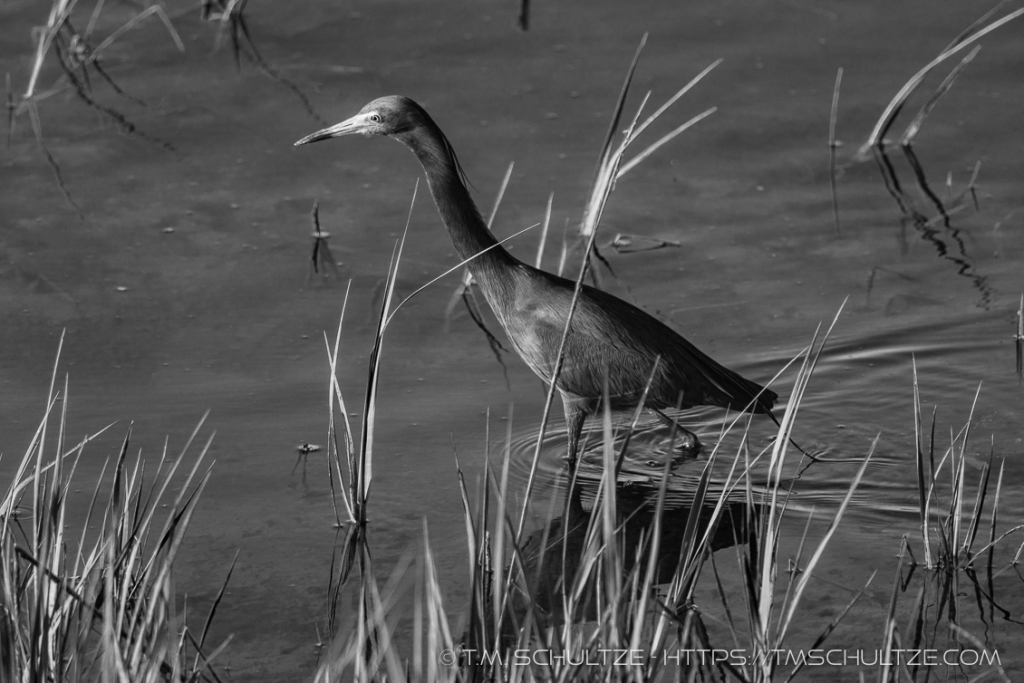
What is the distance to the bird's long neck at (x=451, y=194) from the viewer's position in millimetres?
5039

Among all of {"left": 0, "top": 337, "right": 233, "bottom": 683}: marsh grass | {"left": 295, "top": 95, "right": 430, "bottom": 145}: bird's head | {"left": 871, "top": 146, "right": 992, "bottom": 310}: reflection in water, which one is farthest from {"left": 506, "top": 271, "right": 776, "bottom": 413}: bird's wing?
{"left": 0, "top": 337, "right": 233, "bottom": 683}: marsh grass

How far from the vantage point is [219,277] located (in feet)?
20.6

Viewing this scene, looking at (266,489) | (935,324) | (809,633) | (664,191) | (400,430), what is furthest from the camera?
(664,191)

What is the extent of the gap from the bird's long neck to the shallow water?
2.22 feet

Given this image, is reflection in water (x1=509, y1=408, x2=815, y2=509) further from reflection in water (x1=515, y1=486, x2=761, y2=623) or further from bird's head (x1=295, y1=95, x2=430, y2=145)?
→ bird's head (x1=295, y1=95, x2=430, y2=145)

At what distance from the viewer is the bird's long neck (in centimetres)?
504

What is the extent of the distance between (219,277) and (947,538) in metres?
3.56

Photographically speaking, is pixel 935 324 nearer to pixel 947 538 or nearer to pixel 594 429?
pixel 594 429

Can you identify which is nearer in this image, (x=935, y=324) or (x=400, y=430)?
(x=400, y=430)

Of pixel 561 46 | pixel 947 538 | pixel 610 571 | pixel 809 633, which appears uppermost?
pixel 561 46

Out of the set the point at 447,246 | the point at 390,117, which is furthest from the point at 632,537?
the point at 447,246

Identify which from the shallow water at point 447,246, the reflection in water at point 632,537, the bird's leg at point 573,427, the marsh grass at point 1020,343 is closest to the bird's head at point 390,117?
the shallow water at point 447,246

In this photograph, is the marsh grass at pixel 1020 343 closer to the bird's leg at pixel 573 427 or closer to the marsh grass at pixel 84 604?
the bird's leg at pixel 573 427

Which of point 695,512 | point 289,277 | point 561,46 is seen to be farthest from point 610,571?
point 561,46
